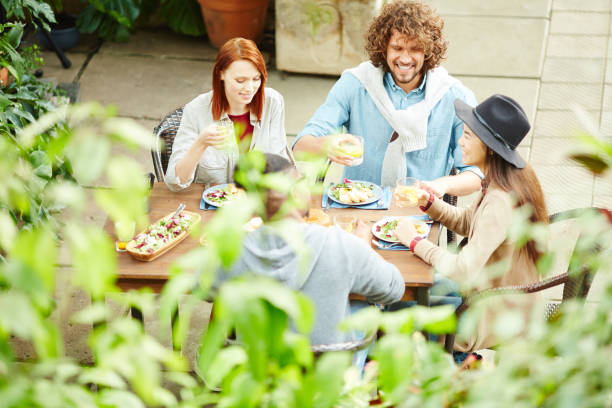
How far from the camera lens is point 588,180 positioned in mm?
4824

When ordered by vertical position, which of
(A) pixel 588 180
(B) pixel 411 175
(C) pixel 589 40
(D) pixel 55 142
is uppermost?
(D) pixel 55 142

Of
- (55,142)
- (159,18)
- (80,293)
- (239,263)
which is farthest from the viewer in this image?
(159,18)

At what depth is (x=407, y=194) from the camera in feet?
10.0

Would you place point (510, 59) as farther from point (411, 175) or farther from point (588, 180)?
point (411, 175)

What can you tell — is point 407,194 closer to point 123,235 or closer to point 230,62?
point 230,62

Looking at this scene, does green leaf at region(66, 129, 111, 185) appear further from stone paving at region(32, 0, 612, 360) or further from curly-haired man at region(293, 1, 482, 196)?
stone paving at region(32, 0, 612, 360)

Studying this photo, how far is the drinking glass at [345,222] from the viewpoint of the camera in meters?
3.04

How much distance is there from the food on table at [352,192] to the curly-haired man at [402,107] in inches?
8.8

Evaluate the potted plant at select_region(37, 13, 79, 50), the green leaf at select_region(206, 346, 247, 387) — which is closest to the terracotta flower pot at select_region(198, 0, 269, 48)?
the potted plant at select_region(37, 13, 79, 50)

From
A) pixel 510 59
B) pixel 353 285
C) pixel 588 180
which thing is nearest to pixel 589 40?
pixel 510 59

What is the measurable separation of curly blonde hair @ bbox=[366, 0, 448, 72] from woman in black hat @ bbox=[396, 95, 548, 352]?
0.55 meters

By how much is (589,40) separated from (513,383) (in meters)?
6.28

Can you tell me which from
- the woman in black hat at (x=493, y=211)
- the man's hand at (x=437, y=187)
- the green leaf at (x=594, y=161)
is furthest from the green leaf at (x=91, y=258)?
the man's hand at (x=437, y=187)

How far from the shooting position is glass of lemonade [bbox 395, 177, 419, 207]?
3055mm
